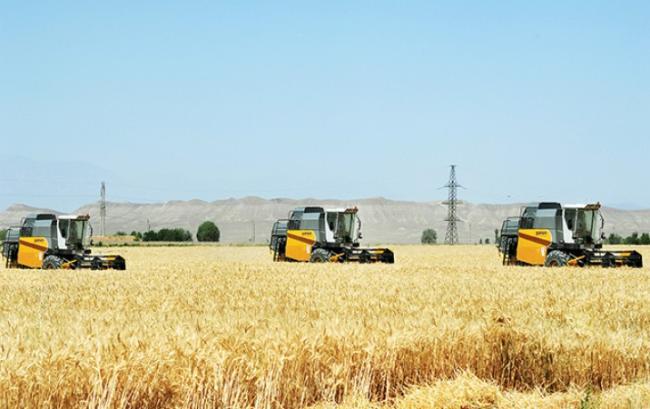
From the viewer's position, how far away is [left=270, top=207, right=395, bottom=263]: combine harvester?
39.9 m

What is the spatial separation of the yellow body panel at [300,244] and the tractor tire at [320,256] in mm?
507

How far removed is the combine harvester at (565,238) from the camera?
114 ft

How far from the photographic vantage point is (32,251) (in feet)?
120

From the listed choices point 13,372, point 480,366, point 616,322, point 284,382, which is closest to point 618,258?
point 616,322

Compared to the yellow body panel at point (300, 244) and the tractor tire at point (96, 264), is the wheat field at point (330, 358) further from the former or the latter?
the yellow body panel at point (300, 244)

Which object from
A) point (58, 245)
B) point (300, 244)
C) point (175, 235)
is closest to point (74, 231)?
point (58, 245)

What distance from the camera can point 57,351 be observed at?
8.49 meters

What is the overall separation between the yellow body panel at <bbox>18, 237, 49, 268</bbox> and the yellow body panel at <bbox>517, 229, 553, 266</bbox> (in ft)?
64.4

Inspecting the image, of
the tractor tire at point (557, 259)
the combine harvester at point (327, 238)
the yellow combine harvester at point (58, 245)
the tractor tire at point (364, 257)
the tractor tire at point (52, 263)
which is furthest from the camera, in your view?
the combine harvester at point (327, 238)

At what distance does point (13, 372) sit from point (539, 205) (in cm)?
3061

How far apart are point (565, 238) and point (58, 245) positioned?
20.6 metres

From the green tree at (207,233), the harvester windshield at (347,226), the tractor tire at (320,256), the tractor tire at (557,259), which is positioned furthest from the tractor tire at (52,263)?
the green tree at (207,233)

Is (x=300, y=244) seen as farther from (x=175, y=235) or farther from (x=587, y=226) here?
(x=175, y=235)

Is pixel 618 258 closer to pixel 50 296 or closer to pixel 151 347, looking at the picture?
pixel 50 296
